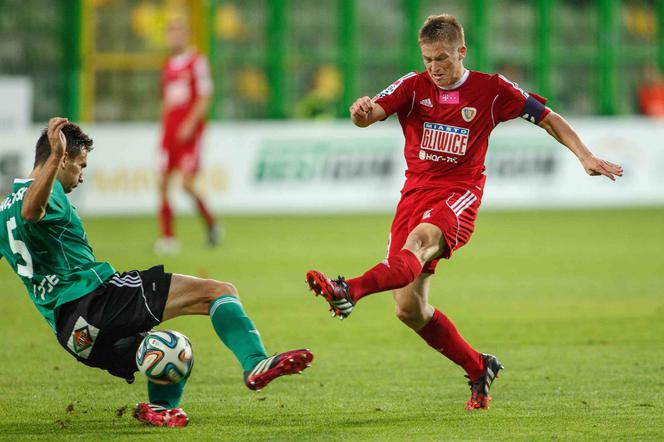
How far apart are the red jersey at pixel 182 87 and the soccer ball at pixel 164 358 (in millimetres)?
9561

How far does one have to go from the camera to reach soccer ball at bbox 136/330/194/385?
571 cm

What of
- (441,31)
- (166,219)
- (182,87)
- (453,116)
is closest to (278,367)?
(453,116)

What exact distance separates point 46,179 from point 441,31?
2213 mm

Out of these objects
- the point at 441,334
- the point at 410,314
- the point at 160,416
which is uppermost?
the point at 410,314

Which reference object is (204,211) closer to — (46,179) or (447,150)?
(447,150)

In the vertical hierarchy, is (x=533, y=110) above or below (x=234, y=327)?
above

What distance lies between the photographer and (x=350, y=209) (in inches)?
804

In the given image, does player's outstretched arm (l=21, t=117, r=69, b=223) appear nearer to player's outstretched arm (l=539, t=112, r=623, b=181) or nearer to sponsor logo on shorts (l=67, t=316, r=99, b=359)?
sponsor logo on shorts (l=67, t=316, r=99, b=359)

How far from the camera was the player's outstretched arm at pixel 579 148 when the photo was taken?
251 inches

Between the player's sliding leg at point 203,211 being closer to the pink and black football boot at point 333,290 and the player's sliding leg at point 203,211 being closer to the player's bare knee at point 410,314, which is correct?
the player's bare knee at point 410,314

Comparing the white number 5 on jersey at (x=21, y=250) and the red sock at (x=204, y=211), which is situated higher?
the white number 5 on jersey at (x=21, y=250)

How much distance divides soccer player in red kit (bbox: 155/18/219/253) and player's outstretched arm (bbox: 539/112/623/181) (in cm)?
850

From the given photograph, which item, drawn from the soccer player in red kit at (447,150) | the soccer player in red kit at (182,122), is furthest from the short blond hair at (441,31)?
the soccer player in red kit at (182,122)

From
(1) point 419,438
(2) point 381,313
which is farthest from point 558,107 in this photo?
(1) point 419,438
